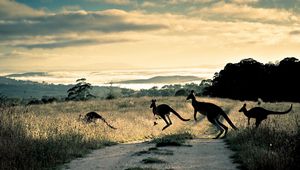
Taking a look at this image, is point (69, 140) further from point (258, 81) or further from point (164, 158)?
point (258, 81)

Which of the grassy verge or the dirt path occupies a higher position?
the grassy verge

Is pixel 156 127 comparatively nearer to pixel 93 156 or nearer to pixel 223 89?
pixel 93 156

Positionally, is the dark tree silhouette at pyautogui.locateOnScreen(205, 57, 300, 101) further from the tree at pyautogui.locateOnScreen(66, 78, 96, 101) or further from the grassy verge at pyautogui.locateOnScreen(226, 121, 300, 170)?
the grassy verge at pyautogui.locateOnScreen(226, 121, 300, 170)

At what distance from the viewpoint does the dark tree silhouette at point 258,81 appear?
3083 inches

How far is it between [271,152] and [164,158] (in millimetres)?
3805

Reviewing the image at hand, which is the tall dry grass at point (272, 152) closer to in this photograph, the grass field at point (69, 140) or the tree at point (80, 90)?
the grass field at point (69, 140)

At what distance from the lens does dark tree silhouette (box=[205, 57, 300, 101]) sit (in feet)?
257

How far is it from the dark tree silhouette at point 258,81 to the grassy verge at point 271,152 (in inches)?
2484

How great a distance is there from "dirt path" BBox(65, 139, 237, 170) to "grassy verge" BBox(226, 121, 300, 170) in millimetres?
514

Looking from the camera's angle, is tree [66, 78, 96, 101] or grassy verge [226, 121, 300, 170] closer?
grassy verge [226, 121, 300, 170]

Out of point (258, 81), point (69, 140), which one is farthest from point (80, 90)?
point (69, 140)

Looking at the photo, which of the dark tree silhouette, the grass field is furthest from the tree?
the grass field

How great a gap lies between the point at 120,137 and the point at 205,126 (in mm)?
12531

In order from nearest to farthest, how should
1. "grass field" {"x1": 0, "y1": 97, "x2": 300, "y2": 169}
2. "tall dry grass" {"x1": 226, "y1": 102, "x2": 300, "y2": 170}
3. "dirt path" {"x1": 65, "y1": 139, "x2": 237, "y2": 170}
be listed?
"tall dry grass" {"x1": 226, "y1": 102, "x2": 300, "y2": 170}, "grass field" {"x1": 0, "y1": 97, "x2": 300, "y2": 169}, "dirt path" {"x1": 65, "y1": 139, "x2": 237, "y2": 170}
